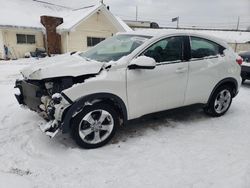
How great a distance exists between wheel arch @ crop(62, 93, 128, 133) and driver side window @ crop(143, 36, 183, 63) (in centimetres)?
92

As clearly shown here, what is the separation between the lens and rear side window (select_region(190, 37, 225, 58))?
15.5 ft

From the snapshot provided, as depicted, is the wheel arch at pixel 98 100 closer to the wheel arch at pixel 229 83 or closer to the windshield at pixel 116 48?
the windshield at pixel 116 48

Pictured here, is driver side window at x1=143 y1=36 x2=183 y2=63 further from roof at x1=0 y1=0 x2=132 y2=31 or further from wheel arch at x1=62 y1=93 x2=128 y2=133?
roof at x1=0 y1=0 x2=132 y2=31

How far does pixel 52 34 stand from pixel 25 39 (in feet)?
6.89

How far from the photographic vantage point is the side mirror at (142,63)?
382 centimetres

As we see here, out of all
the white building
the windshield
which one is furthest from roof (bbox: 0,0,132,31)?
the windshield

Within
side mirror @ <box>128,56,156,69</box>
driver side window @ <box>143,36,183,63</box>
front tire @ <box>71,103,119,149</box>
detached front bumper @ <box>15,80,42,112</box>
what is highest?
driver side window @ <box>143,36,183,63</box>

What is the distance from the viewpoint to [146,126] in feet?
15.5

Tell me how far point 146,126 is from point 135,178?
5.45ft

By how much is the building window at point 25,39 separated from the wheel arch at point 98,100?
59.2ft

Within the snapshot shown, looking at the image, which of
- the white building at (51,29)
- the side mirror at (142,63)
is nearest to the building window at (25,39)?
the white building at (51,29)

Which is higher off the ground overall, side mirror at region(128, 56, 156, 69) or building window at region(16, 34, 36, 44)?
building window at region(16, 34, 36, 44)

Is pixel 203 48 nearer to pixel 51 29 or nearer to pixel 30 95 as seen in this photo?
pixel 30 95

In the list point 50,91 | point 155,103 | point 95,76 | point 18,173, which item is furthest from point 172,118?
point 18,173
